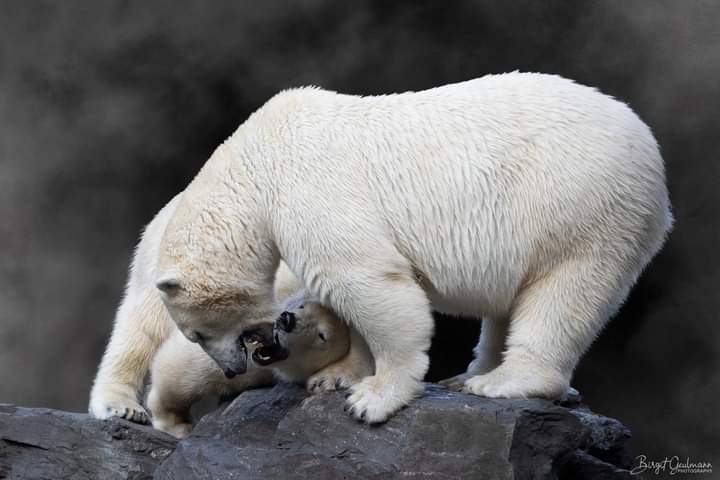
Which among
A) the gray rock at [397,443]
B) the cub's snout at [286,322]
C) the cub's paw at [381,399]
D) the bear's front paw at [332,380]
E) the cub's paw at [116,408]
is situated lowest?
the gray rock at [397,443]

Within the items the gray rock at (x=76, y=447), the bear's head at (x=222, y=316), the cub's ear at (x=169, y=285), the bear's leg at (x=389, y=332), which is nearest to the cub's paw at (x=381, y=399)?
the bear's leg at (x=389, y=332)

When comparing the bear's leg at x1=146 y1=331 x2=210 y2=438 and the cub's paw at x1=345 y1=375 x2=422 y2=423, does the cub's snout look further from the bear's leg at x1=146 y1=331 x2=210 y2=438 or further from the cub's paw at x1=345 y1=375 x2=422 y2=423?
the bear's leg at x1=146 y1=331 x2=210 y2=438

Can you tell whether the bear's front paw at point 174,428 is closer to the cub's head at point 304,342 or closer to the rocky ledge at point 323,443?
the rocky ledge at point 323,443

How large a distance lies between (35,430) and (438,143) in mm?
2618

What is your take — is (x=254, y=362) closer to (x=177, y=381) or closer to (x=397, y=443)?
(x=177, y=381)

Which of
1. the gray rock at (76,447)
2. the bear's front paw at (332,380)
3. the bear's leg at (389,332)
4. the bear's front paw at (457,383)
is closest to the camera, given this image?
the bear's leg at (389,332)

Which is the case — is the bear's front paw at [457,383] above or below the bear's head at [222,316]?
below

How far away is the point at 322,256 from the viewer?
19.8 ft

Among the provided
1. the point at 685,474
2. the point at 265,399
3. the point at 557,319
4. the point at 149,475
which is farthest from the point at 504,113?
the point at 685,474

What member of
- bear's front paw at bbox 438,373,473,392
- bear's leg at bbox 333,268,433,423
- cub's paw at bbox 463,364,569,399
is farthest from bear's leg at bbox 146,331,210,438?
cub's paw at bbox 463,364,569,399

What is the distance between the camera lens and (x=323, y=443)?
6160 mm

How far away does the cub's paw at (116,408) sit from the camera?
22.6 ft

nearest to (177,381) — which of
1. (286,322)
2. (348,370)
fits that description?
(286,322)

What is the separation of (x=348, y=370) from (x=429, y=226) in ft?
2.80
